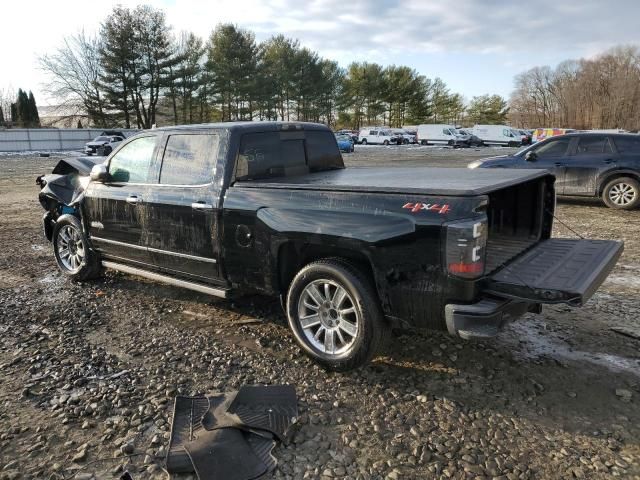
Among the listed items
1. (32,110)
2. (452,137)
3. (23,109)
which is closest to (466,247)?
(452,137)

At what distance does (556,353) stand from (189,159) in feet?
11.8

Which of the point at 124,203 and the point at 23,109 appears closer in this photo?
the point at 124,203

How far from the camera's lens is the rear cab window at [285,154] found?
4.38 m

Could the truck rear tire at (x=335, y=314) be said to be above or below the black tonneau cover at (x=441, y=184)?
below

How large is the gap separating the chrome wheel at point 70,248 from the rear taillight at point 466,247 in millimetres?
4648

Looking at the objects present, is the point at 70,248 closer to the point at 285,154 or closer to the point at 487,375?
the point at 285,154

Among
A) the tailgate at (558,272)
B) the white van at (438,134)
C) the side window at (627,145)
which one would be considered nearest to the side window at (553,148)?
the side window at (627,145)

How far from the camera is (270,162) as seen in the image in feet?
15.1

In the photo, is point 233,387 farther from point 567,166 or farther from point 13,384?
point 567,166

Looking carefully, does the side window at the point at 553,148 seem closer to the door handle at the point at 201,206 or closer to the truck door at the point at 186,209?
the truck door at the point at 186,209

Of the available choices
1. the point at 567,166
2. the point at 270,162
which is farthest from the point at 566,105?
the point at 270,162

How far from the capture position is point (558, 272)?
3412 millimetres

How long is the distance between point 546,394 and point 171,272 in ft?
11.3

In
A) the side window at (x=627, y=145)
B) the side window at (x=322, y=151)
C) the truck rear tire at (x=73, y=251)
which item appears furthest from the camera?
the side window at (x=627, y=145)
